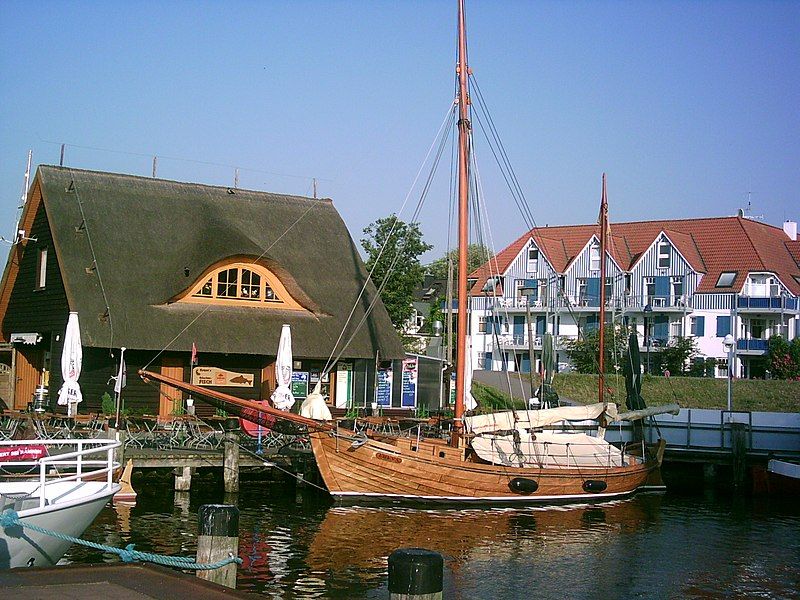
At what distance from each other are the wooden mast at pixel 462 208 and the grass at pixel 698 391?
22.4 meters

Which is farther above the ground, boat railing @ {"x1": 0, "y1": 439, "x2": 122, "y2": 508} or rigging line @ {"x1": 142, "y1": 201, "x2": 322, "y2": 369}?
rigging line @ {"x1": 142, "y1": 201, "x2": 322, "y2": 369}

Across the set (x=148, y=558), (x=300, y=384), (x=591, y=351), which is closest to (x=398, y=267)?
(x=591, y=351)

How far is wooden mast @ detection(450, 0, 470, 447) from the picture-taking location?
971 inches

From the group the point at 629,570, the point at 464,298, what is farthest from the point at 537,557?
the point at 464,298

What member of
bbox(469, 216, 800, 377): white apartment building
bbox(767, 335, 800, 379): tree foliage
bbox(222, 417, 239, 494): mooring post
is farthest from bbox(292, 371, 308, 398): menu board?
bbox(767, 335, 800, 379): tree foliage

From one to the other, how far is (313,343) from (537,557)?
14077 mm

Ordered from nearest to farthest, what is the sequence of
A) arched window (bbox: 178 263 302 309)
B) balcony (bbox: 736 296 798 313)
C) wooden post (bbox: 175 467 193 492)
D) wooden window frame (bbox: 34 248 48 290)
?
1. wooden post (bbox: 175 467 193 492)
2. arched window (bbox: 178 263 302 309)
3. wooden window frame (bbox: 34 248 48 290)
4. balcony (bbox: 736 296 798 313)

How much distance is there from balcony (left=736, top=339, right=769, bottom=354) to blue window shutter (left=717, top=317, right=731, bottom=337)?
3.09 ft

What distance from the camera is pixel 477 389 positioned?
4366 centimetres

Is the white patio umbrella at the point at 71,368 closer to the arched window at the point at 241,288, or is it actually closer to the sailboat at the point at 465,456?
the sailboat at the point at 465,456

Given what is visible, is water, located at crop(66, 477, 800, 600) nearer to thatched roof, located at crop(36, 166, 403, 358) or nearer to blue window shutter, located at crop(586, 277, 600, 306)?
thatched roof, located at crop(36, 166, 403, 358)

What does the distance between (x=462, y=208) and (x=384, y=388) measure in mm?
10050

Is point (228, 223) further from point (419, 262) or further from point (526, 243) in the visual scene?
point (526, 243)

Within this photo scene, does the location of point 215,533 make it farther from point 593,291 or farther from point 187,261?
point 593,291
